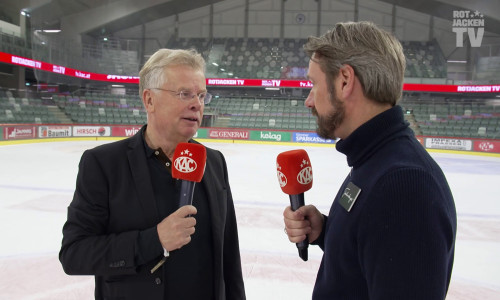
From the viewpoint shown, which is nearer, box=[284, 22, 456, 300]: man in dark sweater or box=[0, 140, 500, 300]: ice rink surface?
box=[284, 22, 456, 300]: man in dark sweater

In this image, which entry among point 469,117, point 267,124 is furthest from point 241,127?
point 469,117

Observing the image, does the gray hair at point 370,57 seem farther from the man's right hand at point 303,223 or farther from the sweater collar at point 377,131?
the man's right hand at point 303,223

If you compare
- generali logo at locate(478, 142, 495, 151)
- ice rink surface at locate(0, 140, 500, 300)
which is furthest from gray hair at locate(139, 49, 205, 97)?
generali logo at locate(478, 142, 495, 151)

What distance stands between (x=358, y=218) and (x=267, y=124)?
21.4 metres

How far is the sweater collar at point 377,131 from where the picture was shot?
1060 mm

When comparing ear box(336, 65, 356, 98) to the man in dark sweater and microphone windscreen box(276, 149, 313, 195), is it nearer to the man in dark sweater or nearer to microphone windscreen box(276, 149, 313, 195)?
the man in dark sweater

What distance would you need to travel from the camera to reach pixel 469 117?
20.7 m

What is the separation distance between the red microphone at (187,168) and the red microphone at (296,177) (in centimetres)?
35

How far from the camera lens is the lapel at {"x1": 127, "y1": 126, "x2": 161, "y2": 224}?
1453 millimetres

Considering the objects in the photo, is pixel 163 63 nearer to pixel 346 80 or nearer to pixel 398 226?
pixel 346 80

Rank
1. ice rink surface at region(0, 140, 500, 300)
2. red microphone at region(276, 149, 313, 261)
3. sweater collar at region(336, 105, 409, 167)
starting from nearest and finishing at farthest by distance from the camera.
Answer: sweater collar at region(336, 105, 409, 167) → red microphone at region(276, 149, 313, 261) → ice rink surface at region(0, 140, 500, 300)

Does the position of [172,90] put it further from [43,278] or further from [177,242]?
[43,278]

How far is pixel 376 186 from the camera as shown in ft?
3.05

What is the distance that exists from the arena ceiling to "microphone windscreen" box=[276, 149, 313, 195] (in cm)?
2331
